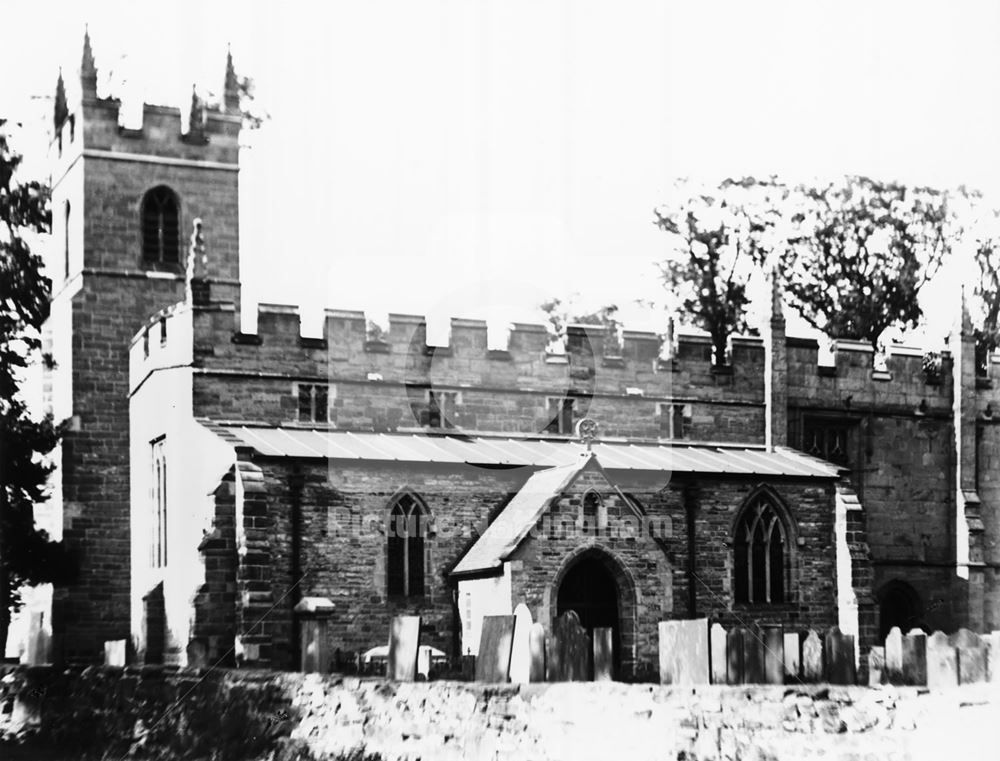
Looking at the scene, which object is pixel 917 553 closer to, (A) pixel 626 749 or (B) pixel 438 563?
(B) pixel 438 563

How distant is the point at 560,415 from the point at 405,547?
5.29 metres

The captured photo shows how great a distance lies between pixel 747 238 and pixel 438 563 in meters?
17.6

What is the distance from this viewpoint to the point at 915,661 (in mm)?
21141

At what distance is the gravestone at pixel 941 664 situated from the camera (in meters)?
20.7

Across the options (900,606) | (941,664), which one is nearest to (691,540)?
(900,606)

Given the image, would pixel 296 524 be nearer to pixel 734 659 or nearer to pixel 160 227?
pixel 160 227

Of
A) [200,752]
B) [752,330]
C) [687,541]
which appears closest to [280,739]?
[200,752]

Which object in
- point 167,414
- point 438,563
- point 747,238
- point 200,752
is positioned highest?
point 747,238

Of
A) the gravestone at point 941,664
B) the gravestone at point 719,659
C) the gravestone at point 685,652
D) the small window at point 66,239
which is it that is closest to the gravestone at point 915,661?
the gravestone at point 941,664

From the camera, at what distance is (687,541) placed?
3500 centimetres


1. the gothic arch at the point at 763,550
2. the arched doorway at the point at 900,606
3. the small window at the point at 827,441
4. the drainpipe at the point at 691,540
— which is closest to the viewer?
the drainpipe at the point at 691,540

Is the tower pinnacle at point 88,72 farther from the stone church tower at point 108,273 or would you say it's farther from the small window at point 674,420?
the small window at point 674,420

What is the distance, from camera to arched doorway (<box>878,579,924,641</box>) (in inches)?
1547

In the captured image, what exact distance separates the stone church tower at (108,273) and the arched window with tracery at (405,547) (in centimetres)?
752
